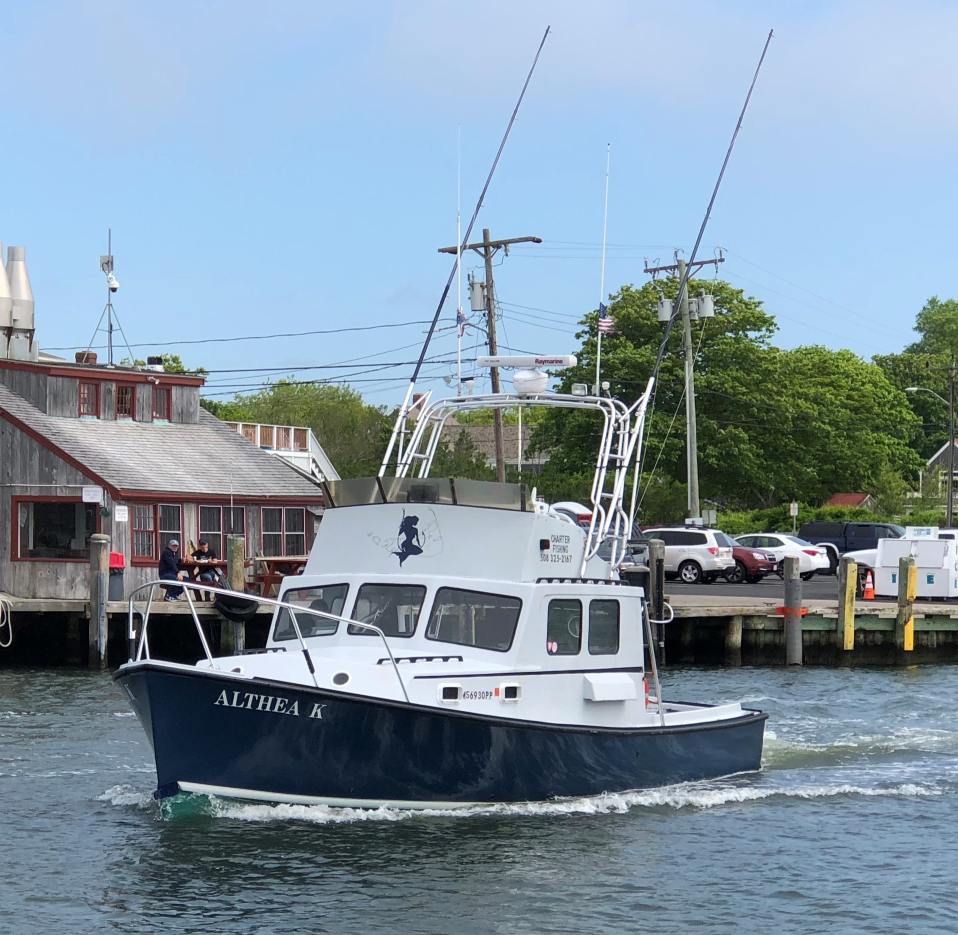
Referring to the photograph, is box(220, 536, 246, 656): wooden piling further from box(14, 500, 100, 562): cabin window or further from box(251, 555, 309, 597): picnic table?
box(14, 500, 100, 562): cabin window

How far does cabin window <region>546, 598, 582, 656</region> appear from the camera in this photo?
18.8 metres

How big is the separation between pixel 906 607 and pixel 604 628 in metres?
18.1

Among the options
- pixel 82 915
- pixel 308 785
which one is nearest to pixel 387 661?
pixel 308 785

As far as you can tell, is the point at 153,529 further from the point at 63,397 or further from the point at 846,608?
the point at 846,608

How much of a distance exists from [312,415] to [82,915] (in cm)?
8983

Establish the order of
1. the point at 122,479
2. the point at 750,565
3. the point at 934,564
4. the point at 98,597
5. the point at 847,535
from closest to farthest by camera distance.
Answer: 1. the point at 98,597
2. the point at 122,479
3. the point at 934,564
4. the point at 750,565
5. the point at 847,535

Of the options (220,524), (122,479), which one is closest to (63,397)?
(122,479)

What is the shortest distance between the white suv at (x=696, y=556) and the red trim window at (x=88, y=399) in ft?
60.1

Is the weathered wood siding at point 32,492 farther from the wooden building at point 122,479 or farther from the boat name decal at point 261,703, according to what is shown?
the boat name decal at point 261,703

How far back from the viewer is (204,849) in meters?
17.2

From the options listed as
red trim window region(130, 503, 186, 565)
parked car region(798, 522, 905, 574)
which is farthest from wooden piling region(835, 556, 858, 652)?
parked car region(798, 522, 905, 574)

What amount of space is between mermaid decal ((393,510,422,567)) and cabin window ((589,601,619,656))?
2.10 meters

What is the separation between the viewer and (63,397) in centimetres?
4009

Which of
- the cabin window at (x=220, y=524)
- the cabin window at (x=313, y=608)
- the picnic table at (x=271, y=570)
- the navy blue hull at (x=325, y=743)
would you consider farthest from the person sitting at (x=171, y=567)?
the navy blue hull at (x=325, y=743)
